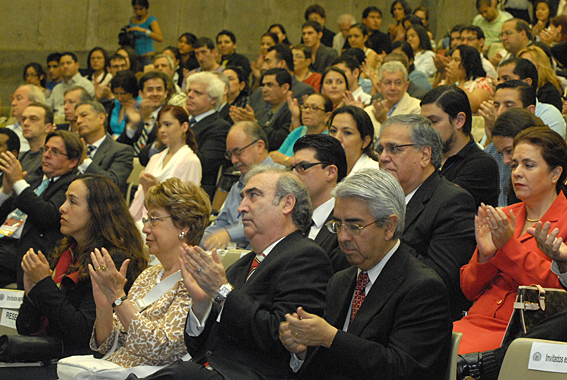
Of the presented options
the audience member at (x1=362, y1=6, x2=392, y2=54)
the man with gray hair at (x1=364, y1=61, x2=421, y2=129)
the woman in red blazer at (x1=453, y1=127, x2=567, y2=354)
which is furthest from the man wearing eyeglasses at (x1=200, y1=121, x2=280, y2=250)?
the audience member at (x1=362, y1=6, x2=392, y2=54)

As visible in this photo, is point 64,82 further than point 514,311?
Yes

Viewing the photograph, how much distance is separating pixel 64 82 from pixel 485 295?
7780mm

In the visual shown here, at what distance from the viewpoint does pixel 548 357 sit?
221 cm

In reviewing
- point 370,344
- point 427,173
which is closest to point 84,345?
point 370,344

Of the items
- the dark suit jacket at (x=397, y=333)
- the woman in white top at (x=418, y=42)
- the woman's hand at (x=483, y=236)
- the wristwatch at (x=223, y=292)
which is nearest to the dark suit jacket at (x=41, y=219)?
the wristwatch at (x=223, y=292)

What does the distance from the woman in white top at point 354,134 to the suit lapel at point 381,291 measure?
168cm

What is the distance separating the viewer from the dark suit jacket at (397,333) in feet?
7.06

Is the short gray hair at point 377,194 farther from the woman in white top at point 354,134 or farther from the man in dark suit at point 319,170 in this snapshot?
the woman in white top at point 354,134

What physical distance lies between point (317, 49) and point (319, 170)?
613cm

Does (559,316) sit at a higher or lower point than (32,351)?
higher

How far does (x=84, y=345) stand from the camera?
3.12 metres

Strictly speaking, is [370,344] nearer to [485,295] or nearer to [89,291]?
[485,295]

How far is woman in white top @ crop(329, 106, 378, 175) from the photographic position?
159 inches

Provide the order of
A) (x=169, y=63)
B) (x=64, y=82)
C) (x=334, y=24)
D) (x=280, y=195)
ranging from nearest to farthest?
(x=280, y=195), (x=169, y=63), (x=64, y=82), (x=334, y=24)
